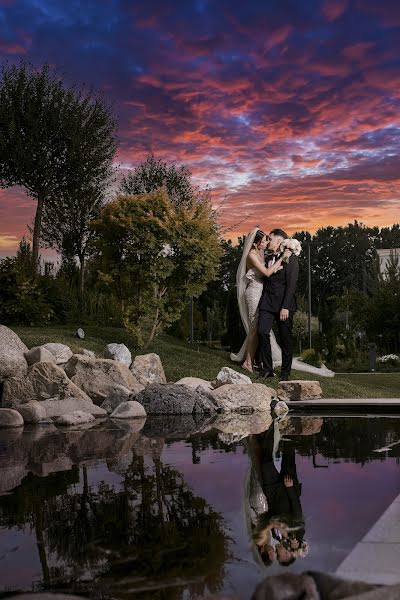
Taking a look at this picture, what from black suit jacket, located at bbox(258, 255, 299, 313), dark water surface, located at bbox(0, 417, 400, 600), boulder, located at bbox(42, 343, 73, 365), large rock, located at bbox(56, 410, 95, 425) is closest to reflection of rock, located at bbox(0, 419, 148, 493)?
dark water surface, located at bbox(0, 417, 400, 600)

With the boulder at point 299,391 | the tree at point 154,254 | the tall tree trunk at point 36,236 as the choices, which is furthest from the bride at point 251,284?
the tall tree trunk at point 36,236

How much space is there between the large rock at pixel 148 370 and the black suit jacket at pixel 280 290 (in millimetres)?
2572

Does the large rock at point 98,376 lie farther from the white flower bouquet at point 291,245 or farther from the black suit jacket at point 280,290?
the white flower bouquet at point 291,245

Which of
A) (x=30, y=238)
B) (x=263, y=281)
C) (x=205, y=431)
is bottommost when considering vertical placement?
(x=205, y=431)

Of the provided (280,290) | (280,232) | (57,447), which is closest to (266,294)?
(280,290)

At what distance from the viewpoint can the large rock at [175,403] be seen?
1211 centimetres

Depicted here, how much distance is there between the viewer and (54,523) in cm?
481

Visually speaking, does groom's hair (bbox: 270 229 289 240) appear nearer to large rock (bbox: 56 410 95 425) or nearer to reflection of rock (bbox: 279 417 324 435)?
reflection of rock (bbox: 279 417 324 435)

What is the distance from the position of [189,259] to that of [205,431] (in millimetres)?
9121

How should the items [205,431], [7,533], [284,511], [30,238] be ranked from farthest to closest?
1. [30,238]
2. [205,431]
3. [284,511]
4. [7,533]

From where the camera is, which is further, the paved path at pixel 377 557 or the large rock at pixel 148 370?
the large rock at pixel 148 370

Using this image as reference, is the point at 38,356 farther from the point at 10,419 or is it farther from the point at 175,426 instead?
the point at 175,426

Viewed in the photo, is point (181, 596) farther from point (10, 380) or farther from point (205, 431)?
point (10, 380)

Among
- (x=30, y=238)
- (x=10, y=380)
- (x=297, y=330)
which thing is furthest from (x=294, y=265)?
(x=297, y=330)
